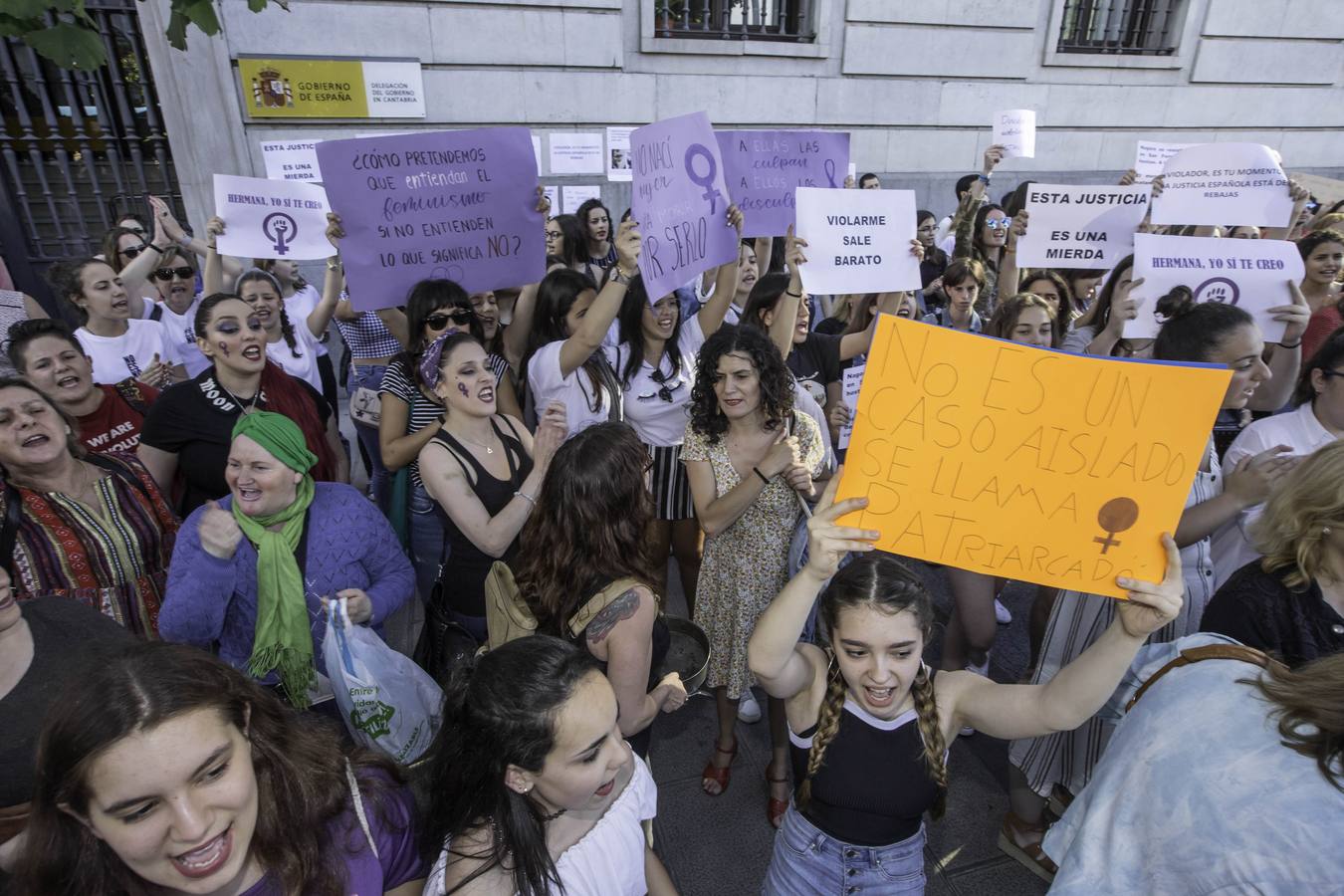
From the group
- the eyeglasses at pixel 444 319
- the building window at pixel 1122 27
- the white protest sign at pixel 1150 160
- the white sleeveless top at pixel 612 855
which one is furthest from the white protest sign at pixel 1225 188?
the building window at pixel 1122 27

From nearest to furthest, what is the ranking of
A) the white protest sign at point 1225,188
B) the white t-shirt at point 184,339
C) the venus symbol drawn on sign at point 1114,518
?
the venus symbol drawn on sign at point 1114,518
the white t-shirt at point 184,339
the white protest sign at point 1225,188

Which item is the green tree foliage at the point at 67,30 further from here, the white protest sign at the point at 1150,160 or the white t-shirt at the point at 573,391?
the white protest sign at the point at 1150,160

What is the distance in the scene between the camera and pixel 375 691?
2.05 metres

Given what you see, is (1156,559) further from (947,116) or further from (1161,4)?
(1161,4)

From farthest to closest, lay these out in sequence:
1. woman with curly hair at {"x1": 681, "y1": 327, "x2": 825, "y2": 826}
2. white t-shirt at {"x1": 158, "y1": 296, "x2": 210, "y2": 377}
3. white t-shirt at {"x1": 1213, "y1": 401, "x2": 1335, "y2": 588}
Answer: white t-shirt at {"x1": 158, "y1": 296, "x2": 210, "y2": 377} < woman with curly hair at {"x1": 681, "y1": 327, "x2": 825, "y2": 826} < white t-shirt at {"x1": 1213, "y1": 401, "x2": 1335, "y2": 588}

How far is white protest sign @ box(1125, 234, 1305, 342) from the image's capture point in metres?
3.40

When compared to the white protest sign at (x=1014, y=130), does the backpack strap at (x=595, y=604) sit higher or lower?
lower

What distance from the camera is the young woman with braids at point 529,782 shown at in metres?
1.45

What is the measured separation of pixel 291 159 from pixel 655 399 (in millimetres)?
4003

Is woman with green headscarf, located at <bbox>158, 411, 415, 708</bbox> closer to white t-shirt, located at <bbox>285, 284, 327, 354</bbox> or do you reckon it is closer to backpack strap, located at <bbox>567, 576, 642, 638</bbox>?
backpack strap, located at <bbox>567, 576, 642, 638</bbox>

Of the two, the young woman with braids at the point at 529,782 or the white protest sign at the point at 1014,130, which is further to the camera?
the white protest sign at the point at 1014,130

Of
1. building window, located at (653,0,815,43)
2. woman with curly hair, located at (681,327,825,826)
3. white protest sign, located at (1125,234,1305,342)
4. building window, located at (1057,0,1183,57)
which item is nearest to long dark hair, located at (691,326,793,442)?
woman with curly hair, located at (681,327,825,826)

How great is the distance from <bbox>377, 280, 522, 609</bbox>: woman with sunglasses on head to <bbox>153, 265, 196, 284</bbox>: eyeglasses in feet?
8.42

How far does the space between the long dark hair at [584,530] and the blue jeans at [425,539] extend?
114 cm
